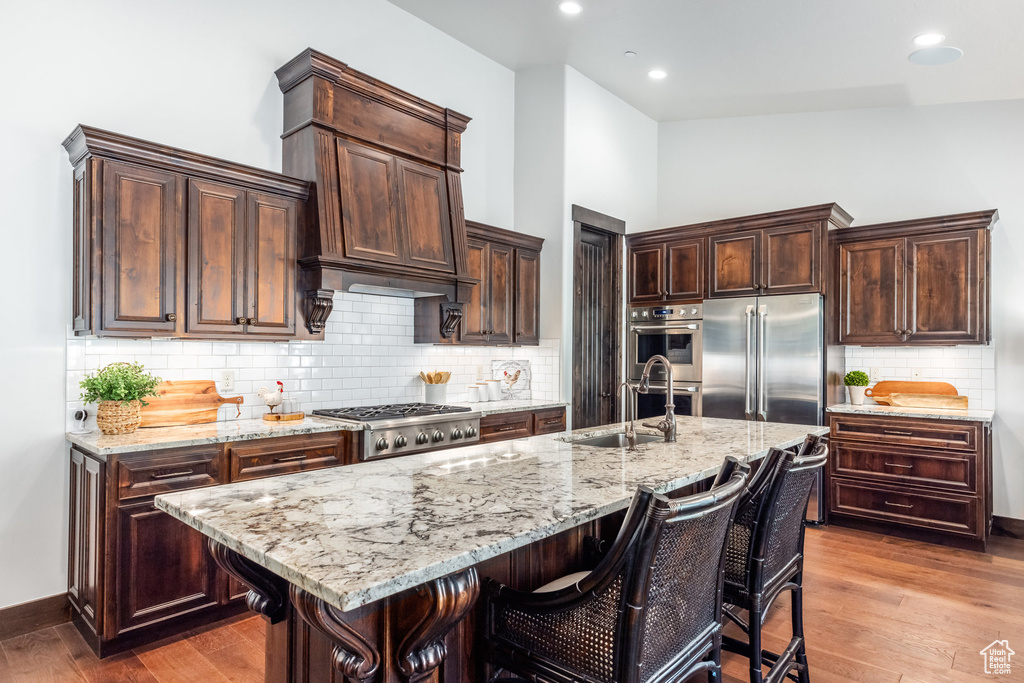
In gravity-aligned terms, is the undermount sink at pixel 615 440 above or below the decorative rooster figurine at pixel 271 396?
below

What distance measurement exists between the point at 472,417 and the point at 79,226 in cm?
244

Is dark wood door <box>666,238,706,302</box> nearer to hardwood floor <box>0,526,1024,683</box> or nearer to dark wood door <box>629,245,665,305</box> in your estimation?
dark wood door <box>629,245,665,305</box>

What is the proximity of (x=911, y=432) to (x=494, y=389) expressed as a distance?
310 cm

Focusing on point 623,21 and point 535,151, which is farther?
point 535,151

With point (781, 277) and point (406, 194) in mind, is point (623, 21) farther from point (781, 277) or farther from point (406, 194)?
point (781, 277)

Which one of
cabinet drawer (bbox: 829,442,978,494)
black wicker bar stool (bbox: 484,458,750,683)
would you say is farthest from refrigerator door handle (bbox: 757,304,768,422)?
black wicker bar stool (bbox: 484,458,750,683)

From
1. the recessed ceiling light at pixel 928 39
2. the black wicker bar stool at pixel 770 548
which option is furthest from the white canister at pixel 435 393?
the recessed ceiling light at pixel 928 39

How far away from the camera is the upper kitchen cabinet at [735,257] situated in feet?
15.9

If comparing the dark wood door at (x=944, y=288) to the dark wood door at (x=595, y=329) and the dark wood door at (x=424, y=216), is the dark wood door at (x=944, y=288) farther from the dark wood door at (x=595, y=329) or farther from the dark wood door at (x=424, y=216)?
the dark wood door at (x=424, y=216)

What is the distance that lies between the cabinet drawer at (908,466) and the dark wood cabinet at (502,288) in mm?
2590

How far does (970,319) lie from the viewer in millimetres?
4434

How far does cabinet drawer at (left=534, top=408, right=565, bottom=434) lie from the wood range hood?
1.01 m

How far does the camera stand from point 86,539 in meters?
2.79

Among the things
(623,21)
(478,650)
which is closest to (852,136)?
(623,21)
